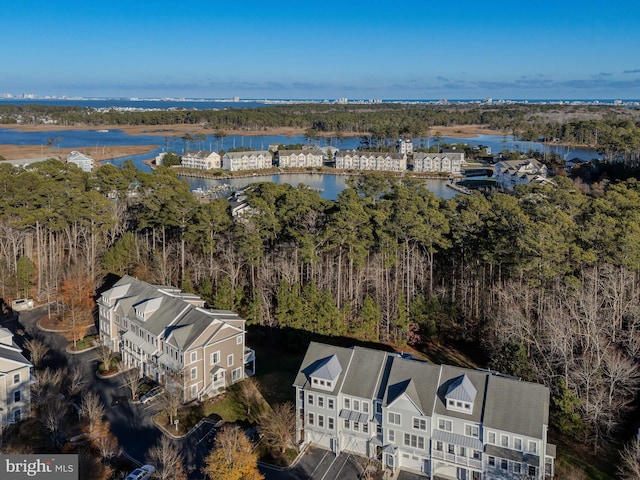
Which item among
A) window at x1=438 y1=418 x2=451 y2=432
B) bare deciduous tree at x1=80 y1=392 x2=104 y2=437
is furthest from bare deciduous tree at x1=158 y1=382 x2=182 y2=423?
window at x1=438 y1=418 x2=451 y2=432

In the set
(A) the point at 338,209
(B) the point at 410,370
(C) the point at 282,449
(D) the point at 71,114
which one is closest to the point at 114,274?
(A) the point at 338,209

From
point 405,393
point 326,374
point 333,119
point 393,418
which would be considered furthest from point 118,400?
point 333,119

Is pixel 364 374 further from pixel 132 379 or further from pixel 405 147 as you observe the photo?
pixel 405 147

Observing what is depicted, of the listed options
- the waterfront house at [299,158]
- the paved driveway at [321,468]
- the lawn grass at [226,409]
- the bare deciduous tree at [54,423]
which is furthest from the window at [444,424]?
the waterfront house at [299,158]

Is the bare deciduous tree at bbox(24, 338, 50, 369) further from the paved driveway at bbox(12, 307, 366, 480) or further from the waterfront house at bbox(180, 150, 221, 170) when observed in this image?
the waterfront house at bbox(180, 150, 221, 170)

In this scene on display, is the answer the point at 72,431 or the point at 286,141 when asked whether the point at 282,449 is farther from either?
the point at 286,141

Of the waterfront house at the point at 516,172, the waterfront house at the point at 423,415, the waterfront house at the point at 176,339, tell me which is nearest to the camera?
the waterfront house at the point at 423,415

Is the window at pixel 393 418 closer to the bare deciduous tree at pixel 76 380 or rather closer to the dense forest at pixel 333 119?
the bare deciduous tree at pixel 76 380
